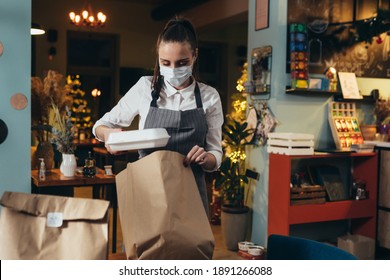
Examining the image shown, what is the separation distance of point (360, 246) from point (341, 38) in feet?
6.17

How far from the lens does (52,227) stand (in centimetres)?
105

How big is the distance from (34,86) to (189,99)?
2595 millimetres

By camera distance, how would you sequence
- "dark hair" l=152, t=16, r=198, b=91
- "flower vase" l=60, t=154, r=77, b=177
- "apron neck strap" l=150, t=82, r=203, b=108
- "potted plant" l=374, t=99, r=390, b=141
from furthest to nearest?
"potted plant" l=374, t=99, r=390, b=141
"flower vase" l=60, t=154, r=77, b=177
"apron neck strap" l=150, t=82, r=203, b=108
"dark hair" l=152, t=16, r=198, b=91

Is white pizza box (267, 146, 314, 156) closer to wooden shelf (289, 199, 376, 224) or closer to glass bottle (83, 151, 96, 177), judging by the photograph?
wooden shelf (289, 199, 376, 224)

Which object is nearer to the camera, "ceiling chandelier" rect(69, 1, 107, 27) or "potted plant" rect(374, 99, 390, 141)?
"potted plant" rect(374, 99, 390, 141)

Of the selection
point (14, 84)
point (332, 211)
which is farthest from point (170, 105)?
point (332, 211)

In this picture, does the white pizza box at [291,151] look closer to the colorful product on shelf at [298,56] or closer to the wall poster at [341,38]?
the colorful product on shelf at [298,56]

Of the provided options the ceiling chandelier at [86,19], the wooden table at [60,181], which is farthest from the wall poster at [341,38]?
the ceiling chandelier at [86,19]

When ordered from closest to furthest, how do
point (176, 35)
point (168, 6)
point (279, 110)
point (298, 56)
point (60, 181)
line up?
point (176, 35), point (60, 181), point (298, 56), point (279, 110), point (168, 6)

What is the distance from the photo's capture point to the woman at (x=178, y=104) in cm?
167

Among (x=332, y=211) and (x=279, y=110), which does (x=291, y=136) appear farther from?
(x=332, y=211)

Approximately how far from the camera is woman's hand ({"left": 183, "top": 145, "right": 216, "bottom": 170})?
4.22 feet

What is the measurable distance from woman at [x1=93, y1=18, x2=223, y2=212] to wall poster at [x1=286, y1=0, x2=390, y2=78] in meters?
2.70

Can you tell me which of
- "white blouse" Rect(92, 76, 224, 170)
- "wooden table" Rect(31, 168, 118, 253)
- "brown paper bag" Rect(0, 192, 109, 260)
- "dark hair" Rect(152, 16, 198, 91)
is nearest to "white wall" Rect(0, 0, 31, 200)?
"wooden table" Rect(31, 168, 118, 253)
